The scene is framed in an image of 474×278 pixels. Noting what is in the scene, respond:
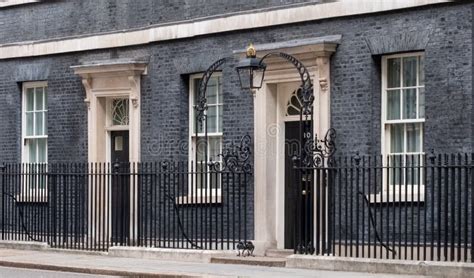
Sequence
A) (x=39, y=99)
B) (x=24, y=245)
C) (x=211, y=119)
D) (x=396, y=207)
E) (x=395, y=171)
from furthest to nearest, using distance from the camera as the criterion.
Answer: (x=39, y=99) → (x=24, y=245) → (x=211, y=119) → (x=395, y=171) → (x=396, y=207)

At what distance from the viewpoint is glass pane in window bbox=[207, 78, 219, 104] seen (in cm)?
2231

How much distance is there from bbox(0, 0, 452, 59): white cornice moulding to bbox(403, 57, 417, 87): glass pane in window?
869 millimetres

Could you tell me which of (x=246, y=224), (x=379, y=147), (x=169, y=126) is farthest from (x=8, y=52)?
(x=379, y=147)

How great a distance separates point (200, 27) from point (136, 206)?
343 cm

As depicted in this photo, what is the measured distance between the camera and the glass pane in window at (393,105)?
1917 cm

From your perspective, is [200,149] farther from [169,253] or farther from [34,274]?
[34,274]

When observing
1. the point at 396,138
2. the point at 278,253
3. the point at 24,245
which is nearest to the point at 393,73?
the point at 396,138

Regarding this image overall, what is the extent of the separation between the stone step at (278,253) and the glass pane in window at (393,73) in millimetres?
3271

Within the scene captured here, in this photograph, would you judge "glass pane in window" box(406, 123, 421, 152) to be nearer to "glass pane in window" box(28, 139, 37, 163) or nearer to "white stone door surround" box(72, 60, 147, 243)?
"white stone door surround" box(72, 60, 147, 243)

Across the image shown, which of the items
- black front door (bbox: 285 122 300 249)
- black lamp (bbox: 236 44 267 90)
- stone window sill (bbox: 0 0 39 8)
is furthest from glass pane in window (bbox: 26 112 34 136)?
black front door (bbox: 285 122 300 249)

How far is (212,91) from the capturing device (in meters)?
22.4

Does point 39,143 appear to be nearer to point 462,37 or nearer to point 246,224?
point 246,224

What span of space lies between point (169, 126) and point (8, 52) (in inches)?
211

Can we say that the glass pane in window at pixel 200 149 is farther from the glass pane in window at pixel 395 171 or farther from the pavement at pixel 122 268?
the glass pane in window at pixel 395 171
